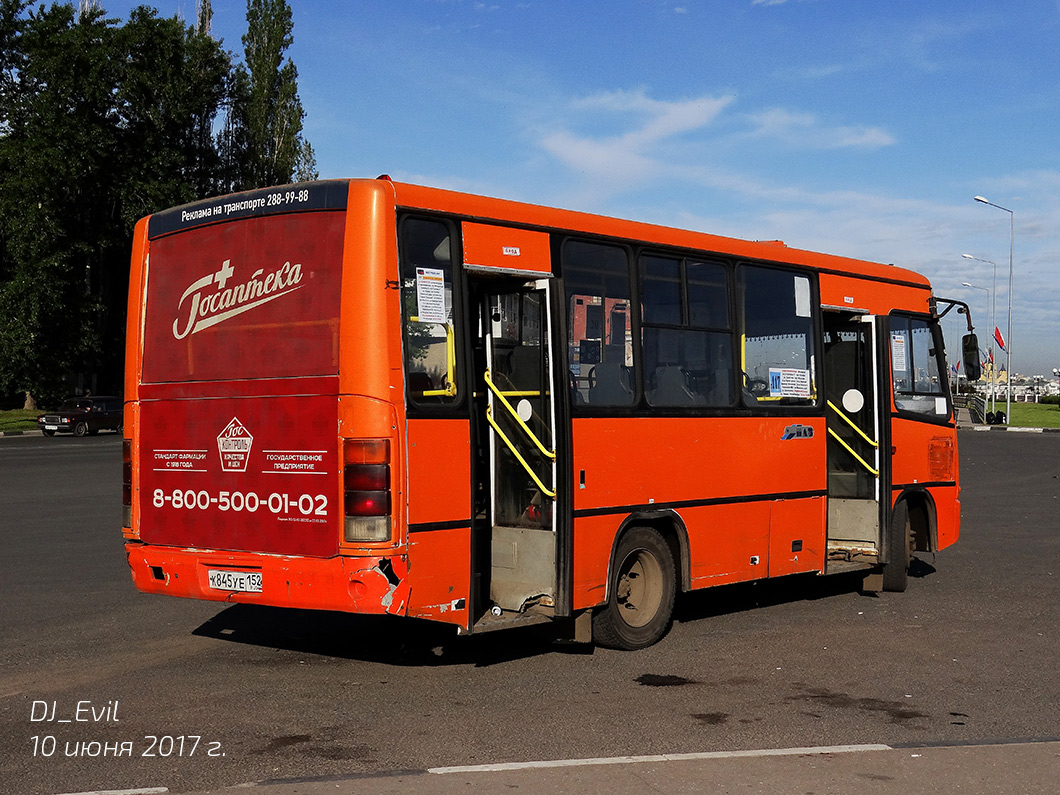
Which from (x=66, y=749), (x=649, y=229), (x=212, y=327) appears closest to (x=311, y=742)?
(x=66, y=749)

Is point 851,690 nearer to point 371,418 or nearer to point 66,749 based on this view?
point 371,418

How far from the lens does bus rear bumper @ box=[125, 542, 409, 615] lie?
703cm

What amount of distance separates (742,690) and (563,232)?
3277 mm

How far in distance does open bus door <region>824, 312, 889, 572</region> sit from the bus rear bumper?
555 cm

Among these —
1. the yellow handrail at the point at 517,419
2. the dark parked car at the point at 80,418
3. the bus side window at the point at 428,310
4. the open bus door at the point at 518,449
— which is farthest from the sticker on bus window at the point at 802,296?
the dark parked car at the point at 80,418

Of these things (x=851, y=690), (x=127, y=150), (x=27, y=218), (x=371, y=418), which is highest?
(x=127, y=150)

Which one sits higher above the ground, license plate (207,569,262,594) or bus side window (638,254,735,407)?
bus side window (638,254,735,407)

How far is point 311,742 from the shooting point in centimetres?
615

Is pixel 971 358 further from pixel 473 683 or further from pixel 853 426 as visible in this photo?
pixel 473 683

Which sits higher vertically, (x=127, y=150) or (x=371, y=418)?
(x=127, y=150)

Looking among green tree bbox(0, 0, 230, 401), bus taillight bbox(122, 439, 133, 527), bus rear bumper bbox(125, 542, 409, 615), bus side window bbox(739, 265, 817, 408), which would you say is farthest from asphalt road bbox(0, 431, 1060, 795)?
green tree bbox(0, 0, 230, 401)

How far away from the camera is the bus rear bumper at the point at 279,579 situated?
23.1 feet

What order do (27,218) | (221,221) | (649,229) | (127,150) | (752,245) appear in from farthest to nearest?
(127,150)
(27,218)
(752,245)
(649,229)
(221,221)

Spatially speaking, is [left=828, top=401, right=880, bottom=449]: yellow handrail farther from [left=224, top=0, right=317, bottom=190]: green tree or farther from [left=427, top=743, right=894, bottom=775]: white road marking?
[left=224, top=0, right=317, bottom=190]: green tree
